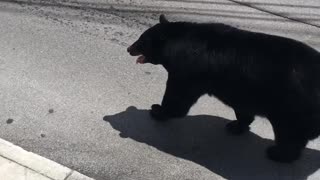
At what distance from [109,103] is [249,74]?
1.85 m

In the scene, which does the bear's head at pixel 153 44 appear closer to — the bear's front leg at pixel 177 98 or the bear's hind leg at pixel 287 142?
the bear's front leg at pixel 177 98

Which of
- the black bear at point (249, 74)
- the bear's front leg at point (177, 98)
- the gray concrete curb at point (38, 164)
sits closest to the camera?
the black bear at point (249, 74)

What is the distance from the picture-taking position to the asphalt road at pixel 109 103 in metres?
5.28

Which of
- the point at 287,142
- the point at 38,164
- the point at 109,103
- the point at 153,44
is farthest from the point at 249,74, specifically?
the point at 38,164

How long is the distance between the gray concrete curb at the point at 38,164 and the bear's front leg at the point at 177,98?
3.66 ft

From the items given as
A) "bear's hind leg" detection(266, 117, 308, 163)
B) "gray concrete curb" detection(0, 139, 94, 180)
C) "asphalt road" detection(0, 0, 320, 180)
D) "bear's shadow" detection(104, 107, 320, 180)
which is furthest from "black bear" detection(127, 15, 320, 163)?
"gray concrete curb" detection(0, 139, 94, 180)

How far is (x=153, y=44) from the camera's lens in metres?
5.35

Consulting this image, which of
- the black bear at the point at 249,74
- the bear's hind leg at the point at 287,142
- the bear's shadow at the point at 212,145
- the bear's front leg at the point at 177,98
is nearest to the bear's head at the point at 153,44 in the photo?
the black bear at the point at 249,74

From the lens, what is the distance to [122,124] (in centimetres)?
578

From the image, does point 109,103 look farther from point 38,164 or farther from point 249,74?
point 249,74

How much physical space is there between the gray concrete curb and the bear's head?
1.35m

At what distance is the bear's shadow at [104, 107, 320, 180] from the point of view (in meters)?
5.24

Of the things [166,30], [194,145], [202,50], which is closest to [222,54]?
[202,50]

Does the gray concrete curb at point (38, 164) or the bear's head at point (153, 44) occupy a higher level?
the bear's head at point (153, 44)
